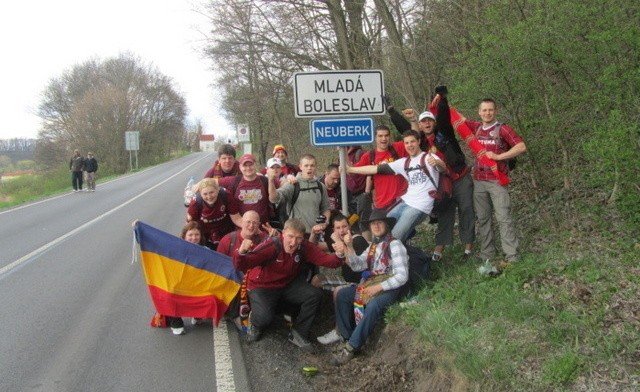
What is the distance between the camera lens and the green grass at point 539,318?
327 cm

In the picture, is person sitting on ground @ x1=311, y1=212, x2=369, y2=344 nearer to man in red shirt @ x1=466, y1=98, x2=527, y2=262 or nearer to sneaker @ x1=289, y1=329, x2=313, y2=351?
sneaker @ x1=289, y1=329, x2=313, y2=351

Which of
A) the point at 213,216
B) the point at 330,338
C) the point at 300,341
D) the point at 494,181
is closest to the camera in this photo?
the point at 300,341

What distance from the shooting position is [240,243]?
5.49 meters

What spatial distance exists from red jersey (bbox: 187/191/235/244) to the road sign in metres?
1.45

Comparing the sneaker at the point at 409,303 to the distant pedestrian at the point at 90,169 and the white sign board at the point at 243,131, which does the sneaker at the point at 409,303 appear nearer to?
the distant pedestrian at the point at 90,169

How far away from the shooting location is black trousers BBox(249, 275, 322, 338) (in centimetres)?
512

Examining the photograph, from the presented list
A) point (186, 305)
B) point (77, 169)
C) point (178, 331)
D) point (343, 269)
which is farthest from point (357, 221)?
point (77, 169)

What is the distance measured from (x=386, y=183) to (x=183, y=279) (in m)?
2.49

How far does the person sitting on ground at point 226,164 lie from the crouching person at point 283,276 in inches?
79.3

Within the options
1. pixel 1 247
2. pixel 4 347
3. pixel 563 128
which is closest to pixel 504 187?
pixel 563 128

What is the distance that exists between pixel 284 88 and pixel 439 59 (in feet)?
33.9

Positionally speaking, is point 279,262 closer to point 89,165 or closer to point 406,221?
point 406,221

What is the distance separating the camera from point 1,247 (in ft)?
32.8

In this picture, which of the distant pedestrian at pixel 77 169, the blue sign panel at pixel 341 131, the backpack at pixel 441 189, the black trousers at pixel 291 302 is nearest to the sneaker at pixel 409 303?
the black trousers at pixel 291 302
